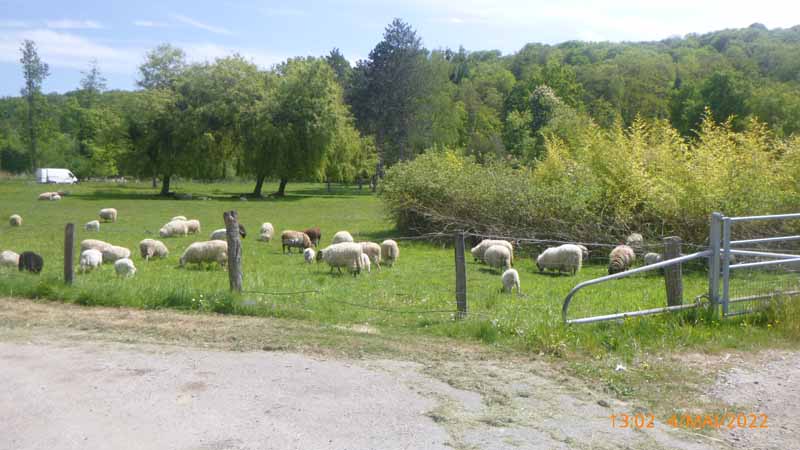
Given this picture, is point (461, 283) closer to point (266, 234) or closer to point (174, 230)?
point (266, 234)

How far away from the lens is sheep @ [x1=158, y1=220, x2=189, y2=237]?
1043 inches

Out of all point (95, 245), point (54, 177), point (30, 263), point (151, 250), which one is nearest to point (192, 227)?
point (151, 250)

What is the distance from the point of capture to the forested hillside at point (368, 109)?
54.0 m

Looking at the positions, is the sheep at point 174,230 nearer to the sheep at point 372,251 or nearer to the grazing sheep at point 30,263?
the grazing sheep at point 30,263

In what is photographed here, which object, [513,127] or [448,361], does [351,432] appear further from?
[513,127]

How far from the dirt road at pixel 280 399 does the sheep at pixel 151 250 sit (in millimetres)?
11112

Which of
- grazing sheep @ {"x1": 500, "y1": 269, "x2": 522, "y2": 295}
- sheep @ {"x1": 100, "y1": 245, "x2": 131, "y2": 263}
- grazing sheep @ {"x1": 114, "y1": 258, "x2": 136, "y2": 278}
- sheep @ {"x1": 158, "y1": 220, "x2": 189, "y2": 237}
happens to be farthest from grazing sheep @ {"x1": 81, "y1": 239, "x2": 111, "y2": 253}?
grazing sheep @ {"x1": 500, "y1": 269, "x2": 522, "y2": 295}

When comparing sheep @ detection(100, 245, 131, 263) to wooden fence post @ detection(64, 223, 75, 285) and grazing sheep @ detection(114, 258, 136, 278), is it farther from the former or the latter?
wooden fence post @ detection(64, 223, 75, 285)

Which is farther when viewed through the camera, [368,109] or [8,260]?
[368,109]

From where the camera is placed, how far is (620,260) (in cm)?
1755

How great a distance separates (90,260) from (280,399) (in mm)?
12334

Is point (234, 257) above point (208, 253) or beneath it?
above

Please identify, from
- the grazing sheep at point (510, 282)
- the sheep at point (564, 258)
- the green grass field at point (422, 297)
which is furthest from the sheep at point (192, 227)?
the grazing sheep at point (510, 282)

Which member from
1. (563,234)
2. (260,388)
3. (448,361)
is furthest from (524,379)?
(563,234)
